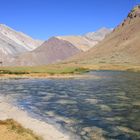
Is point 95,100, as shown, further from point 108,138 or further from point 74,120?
point 108,138

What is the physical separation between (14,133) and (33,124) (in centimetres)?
542

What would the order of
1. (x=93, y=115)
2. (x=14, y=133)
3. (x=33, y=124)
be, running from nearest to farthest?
(x=14, y=133)
(x=33, y=124)
(x=93, y=115)

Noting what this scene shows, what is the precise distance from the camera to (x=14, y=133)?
26.0 m

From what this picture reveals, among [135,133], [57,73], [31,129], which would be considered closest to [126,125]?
[135,133]

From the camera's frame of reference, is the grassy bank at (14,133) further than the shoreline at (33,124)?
No

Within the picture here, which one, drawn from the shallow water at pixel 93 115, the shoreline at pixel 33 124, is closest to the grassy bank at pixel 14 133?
the shoreline at pixel 33 124

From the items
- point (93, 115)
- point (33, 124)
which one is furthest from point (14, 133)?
point (93, 115)

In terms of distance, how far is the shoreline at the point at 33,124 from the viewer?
88.8ft

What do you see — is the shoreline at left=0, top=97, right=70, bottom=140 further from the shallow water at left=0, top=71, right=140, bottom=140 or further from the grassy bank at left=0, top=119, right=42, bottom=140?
the shallow water at left=0, top=71, right=140, bottom=140

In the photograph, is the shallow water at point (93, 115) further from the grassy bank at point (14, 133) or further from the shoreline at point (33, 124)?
the grassy bank at point (14, 133)

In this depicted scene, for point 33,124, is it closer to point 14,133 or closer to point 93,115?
point 14,133

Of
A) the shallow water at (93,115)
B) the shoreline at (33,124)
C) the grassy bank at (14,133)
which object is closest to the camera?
the grassy bank at (14,133)

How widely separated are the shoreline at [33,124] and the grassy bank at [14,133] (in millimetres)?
1035

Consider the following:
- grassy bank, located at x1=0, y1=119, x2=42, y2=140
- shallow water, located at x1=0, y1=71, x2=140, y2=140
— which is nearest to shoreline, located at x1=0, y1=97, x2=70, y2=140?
grassy bank, located at x1=0, y1=119, x2=42, y2=140
